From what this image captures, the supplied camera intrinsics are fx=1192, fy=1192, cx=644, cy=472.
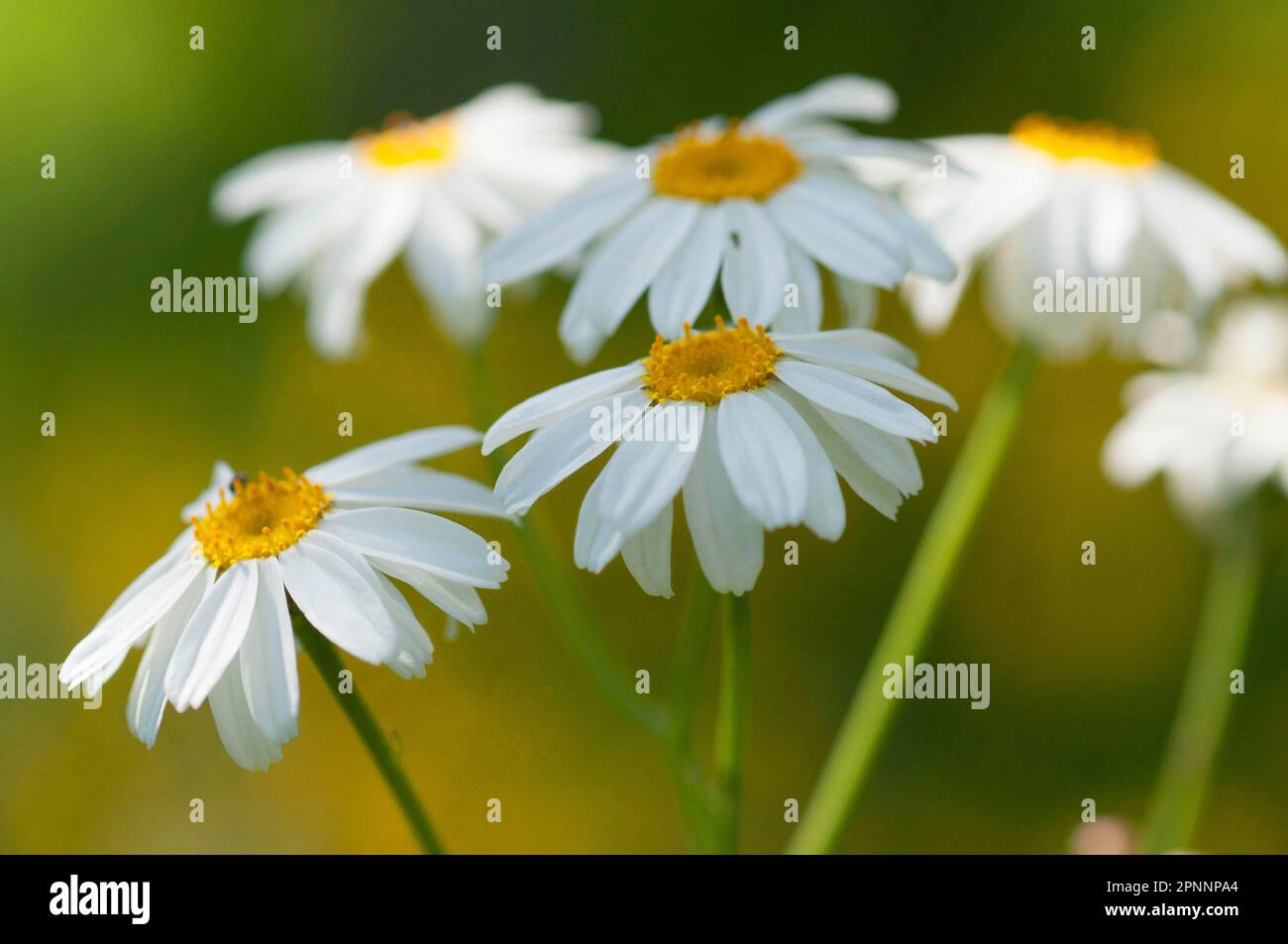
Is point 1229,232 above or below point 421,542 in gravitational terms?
above

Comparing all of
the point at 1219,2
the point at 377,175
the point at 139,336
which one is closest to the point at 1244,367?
the point at 377,175

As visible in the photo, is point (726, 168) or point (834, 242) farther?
point (726, 168)

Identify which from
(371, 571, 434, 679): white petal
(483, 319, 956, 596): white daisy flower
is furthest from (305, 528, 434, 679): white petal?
(483, 319, 956, 596): white daisy flower

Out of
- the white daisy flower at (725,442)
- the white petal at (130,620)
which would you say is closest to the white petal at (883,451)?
the white daisy flower at (725,442)

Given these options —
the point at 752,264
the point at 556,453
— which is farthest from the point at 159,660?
the point at 752,264

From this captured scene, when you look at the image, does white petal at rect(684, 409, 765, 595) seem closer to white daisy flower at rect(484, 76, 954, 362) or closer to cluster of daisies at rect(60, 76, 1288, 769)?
cluster of daisies at rect(60, 76, 1288, 769)

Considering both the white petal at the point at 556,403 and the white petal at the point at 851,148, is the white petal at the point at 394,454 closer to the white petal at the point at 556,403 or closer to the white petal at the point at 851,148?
the white petal at the point at 556,403

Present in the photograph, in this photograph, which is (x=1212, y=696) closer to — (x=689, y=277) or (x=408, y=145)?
(x=689, y=277)
